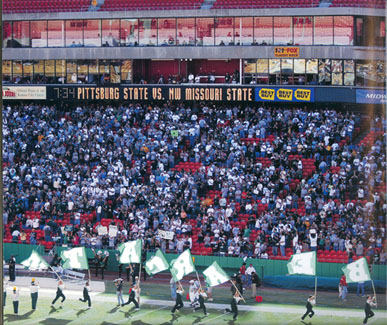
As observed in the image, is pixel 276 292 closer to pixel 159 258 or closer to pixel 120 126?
pixel 159 258

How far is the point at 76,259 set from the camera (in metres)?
16.0

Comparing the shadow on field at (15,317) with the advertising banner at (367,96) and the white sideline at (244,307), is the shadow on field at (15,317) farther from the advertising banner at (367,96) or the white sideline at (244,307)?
the advertising banner at (367,96)

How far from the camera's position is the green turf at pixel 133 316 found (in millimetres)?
14336

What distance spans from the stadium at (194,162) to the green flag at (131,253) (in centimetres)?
3

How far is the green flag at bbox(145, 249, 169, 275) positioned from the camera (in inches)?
618

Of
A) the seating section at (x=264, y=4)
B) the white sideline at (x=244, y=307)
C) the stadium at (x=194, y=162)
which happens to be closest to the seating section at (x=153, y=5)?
the stadium at (x=194, y=162)

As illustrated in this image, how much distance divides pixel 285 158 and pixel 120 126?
5.67 metres

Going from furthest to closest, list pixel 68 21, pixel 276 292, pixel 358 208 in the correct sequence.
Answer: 1. pixel 68 21
2. pixel 358 208
3. pixel 276 292

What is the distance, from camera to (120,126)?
23109mm

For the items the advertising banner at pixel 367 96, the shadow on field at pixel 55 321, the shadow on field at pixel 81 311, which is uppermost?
the advertising banner at pixel 367 96

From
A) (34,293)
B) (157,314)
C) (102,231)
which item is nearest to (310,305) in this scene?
(157,314)

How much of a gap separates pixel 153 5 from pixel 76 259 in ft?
35.9

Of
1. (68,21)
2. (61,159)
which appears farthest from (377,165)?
(68,21)

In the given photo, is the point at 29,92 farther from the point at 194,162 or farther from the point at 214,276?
the point at 214,276
